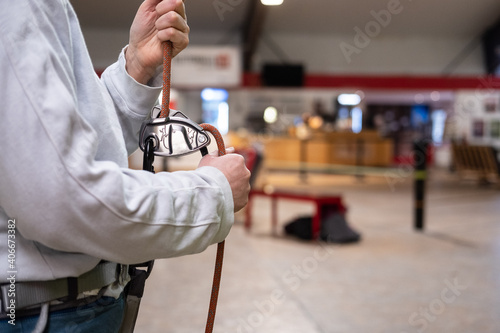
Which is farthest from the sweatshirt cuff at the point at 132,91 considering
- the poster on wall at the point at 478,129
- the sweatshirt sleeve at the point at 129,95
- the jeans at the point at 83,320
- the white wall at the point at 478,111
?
the poster on wall at the point at 478,129

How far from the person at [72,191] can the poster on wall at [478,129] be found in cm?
1583

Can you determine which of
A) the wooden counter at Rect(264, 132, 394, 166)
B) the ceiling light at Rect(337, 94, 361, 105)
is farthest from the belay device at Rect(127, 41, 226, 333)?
the ceiling light at Rect(337, 94, 361, 105)

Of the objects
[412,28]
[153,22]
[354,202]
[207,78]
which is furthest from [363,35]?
[153,22]

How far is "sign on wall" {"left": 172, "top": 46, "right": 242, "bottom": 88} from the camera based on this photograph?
12445 mm

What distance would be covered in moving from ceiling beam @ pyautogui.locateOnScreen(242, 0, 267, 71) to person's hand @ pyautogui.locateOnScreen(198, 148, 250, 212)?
11.6 meters

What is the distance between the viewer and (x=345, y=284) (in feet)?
11.4

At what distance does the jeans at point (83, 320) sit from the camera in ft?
2.40

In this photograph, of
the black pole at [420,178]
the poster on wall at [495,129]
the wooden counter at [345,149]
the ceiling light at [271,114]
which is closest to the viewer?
the black pole at [420,178]

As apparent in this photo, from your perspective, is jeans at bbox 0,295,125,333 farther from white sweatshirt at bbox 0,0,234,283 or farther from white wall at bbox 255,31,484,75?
white wall at bbox 255,31,484,75

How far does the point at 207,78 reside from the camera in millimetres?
12539

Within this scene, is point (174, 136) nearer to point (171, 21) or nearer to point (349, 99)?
point (171, 21)

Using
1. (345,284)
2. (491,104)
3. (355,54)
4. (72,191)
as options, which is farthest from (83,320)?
(491,104)

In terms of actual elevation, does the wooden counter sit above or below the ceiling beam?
below

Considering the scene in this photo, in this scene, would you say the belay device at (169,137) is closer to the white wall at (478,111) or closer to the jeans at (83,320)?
the jeans at (83,320)
